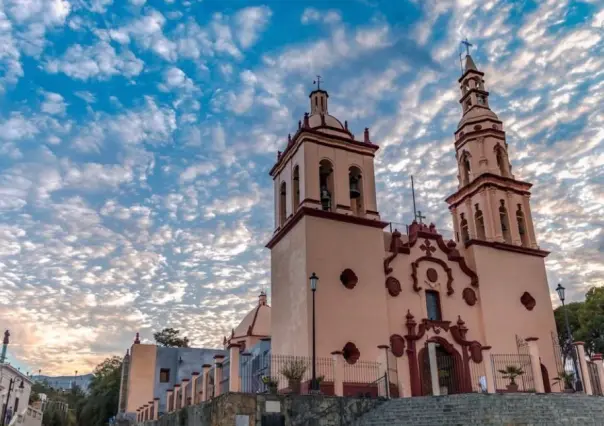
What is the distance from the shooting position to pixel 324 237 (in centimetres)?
2086

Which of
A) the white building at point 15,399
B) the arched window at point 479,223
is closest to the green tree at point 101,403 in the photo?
the white building at point 15,399

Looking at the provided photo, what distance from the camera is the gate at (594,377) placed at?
18.2 metres

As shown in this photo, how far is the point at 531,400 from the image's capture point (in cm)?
1430

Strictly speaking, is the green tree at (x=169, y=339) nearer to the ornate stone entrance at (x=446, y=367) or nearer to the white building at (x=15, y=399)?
the white building at (x=15, y=399)

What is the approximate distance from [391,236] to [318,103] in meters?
7.02

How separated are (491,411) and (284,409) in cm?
502

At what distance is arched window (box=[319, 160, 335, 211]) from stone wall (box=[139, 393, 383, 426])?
8962 millimetres

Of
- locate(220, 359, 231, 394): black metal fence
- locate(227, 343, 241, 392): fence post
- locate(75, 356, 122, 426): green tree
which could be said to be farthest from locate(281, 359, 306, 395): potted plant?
locate(75, 356, 122, 426): green tree

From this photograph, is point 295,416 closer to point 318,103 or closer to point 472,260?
point 472,260

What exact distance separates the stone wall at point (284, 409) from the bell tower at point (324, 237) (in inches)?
159

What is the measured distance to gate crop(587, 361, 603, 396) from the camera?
18.2 meters

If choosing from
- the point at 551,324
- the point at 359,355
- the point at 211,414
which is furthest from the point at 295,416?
the point at 551,324

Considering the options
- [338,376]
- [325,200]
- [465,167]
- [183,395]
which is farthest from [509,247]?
[183,395]

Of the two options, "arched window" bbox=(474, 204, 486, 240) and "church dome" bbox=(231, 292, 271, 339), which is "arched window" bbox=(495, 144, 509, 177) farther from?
"church dome" bbox=(231, 292, 271, 339)
